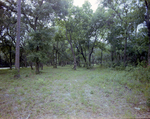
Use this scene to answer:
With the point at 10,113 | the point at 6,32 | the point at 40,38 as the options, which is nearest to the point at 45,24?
the point at 40,38

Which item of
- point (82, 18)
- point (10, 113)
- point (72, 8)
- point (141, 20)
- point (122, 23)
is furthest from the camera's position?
point (82, 18)

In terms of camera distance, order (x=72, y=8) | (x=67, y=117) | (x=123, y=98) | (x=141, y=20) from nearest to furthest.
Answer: (x=67, y=117) → (x=123, y=98) → (x=141, y=20) → (x=72, y=8)

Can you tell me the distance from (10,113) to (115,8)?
54.5 feet

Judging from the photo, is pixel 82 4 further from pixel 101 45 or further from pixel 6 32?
pixel 6 32

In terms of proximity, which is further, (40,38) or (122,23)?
(122,23)

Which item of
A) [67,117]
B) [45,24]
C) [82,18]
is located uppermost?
[82,18]

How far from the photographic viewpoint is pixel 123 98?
12.8 feet

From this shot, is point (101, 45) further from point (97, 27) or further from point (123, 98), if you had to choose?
point (123, 98)

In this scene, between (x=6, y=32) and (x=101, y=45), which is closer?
(x=6, y=32)

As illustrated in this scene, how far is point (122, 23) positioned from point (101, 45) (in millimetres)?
7893

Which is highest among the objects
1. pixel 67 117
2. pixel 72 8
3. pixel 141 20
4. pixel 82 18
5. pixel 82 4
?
pixel 82 4

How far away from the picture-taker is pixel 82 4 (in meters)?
17.6

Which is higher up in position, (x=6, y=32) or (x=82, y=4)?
(x=82, y=4)

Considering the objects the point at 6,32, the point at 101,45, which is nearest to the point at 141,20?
the point at 101,45
